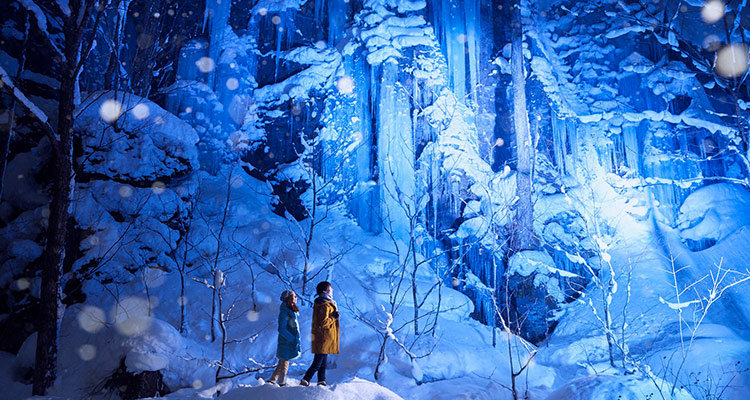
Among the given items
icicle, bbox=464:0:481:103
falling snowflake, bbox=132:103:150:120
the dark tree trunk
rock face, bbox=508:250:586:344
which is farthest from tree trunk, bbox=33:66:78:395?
icicle, bbox=464:0:481:103

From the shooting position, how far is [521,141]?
17781mm

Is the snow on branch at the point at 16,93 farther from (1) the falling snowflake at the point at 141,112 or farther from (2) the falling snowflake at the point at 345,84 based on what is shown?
(2) the falling snowflake at the point at 345,84

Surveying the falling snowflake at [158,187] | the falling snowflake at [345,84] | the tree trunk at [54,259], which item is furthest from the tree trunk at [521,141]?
the tree trunk at [54,259]

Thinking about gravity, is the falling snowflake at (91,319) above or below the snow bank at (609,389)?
above

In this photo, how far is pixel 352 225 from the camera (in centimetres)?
1716

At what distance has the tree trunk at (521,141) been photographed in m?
16.4

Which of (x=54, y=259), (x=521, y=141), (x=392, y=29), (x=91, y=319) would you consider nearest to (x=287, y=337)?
(x=54, y=259)

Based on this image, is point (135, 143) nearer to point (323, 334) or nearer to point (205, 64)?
point (205, 64)

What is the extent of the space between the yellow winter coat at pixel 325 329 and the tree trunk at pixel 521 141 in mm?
12796

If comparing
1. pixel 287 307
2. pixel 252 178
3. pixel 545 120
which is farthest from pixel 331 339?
pixel 545 120

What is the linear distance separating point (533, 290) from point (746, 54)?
34.3 feet

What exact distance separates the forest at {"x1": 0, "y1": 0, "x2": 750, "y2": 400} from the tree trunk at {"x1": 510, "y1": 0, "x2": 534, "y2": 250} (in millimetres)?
92

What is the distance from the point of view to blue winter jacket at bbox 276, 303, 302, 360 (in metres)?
4.68

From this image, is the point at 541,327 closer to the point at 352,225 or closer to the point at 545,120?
the point at 352,225
